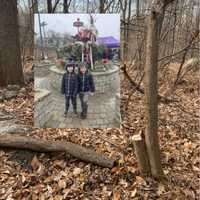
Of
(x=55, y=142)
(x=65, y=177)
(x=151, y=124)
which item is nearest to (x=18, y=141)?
(x=55, y=142)

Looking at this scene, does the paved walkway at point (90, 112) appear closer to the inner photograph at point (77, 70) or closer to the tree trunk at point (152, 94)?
the inner photograph at point (77, 70)

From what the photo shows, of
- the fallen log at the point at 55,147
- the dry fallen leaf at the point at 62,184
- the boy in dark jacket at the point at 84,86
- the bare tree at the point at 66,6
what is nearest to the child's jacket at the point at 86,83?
the boy in dark jacket at the point at 84,86

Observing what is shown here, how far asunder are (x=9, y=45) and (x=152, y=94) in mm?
2757

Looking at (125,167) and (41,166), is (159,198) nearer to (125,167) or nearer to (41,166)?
(125,167)

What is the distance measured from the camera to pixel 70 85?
3258 millimetres

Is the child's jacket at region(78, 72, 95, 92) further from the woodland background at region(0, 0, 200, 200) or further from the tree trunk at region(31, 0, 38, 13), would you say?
the tree trunk at region(31, 0, 38, 13)

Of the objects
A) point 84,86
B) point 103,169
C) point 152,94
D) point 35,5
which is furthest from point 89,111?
point 35,5

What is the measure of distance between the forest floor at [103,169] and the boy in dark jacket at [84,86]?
1.47ft

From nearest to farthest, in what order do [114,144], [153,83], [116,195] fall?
[153,83] < [116,195] < [114,144]

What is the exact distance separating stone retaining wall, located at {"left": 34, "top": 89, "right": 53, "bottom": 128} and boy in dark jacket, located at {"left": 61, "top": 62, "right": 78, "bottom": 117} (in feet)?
0.51

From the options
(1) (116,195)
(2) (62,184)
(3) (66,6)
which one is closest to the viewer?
(1) (116,195)

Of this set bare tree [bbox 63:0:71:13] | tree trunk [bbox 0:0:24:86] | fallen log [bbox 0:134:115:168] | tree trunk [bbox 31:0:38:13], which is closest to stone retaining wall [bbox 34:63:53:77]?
fallen log [bbox 0:134:115:168]

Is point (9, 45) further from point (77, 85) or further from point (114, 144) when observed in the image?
point (114, 144)

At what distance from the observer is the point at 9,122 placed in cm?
397
